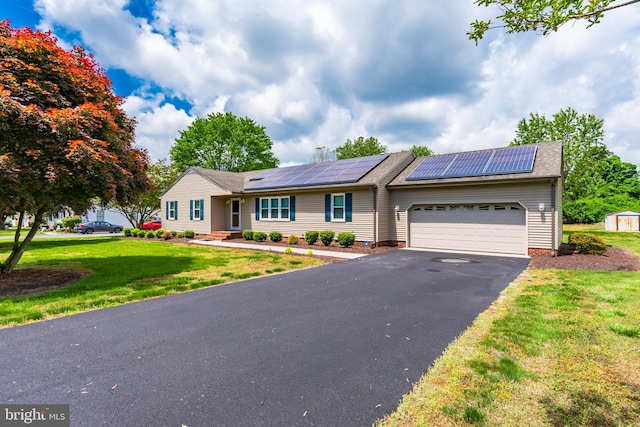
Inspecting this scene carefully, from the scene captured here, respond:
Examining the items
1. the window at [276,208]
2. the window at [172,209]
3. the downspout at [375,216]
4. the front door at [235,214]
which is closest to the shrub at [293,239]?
the window at [276,208]

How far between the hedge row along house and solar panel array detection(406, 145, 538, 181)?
4 centimetres

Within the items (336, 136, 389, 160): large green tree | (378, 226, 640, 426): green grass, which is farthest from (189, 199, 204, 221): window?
(336, 136, 389, 160): large green tree

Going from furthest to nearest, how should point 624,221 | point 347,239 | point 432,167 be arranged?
point 624,221
point 432,167
point 347,239

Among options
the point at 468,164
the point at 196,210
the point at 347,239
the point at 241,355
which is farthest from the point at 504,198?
the point at 196,210

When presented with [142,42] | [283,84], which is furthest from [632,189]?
[142,42]

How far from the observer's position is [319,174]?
55.8 feet

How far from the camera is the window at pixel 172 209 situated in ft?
72.0

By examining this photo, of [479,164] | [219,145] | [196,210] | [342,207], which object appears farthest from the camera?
[219,145]

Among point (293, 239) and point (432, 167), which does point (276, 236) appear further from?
point (432, 167)

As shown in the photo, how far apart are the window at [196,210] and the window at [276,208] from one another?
184 inches

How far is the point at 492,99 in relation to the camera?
12.6 meters

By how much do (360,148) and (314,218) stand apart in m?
35.3

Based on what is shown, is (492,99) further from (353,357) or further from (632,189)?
(632,189)

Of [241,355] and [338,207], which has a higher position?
[338,207]
